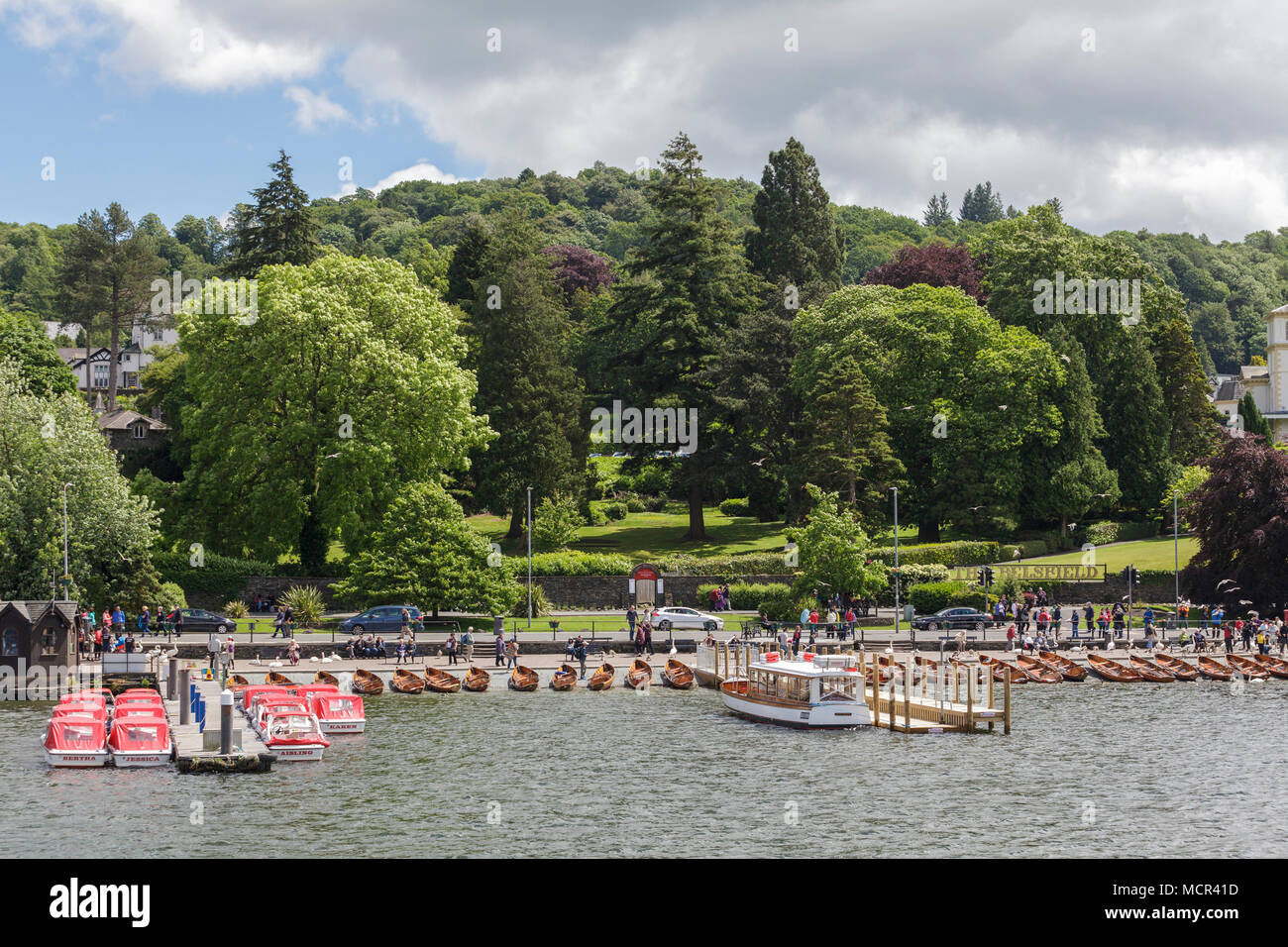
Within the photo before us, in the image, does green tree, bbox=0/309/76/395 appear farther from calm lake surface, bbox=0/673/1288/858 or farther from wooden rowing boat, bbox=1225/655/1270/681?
wooden rowing boat, bbox=1225/655/1270/681

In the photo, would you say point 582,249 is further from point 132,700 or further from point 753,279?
point 132,700

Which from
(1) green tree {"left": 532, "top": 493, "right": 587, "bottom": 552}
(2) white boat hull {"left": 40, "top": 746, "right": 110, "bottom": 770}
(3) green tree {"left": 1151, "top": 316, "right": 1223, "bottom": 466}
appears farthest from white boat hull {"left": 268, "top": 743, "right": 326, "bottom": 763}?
(3) green tree {"left": 1151, "top": 316, "right": 1223, "bottom": 466}

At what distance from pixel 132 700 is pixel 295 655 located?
14.7 meters

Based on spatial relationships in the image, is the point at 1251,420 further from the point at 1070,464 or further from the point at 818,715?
the point at 818,715

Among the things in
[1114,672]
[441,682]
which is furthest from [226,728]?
[1114,672]

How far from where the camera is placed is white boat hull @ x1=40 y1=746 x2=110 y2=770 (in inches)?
1570

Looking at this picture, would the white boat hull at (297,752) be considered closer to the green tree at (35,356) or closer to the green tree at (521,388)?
the green tree at (521,388)

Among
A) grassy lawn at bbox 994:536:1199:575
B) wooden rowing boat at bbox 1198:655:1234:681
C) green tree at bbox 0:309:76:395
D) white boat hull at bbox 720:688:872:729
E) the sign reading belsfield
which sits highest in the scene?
green tree at bbox 0:309:76:395

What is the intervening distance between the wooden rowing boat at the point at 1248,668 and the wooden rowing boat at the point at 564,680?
29.6 meters

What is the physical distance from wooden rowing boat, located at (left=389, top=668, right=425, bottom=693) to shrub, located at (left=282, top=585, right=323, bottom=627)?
48.8 feet

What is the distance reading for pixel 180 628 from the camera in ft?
219

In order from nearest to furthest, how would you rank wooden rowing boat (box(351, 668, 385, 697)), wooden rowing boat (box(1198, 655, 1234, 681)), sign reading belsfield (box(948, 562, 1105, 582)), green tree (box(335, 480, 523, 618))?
wooden rowing boat (box(351, 668, 385, 697)) → wooden rowing boat (box(1198, 655, 1234, 681)) → green tree (box(335, 480, 523, 618)) → sign reading belsfield (box(948, 562, 1105, 582))

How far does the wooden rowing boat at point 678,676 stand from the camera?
2271 inches

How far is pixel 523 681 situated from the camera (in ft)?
182
